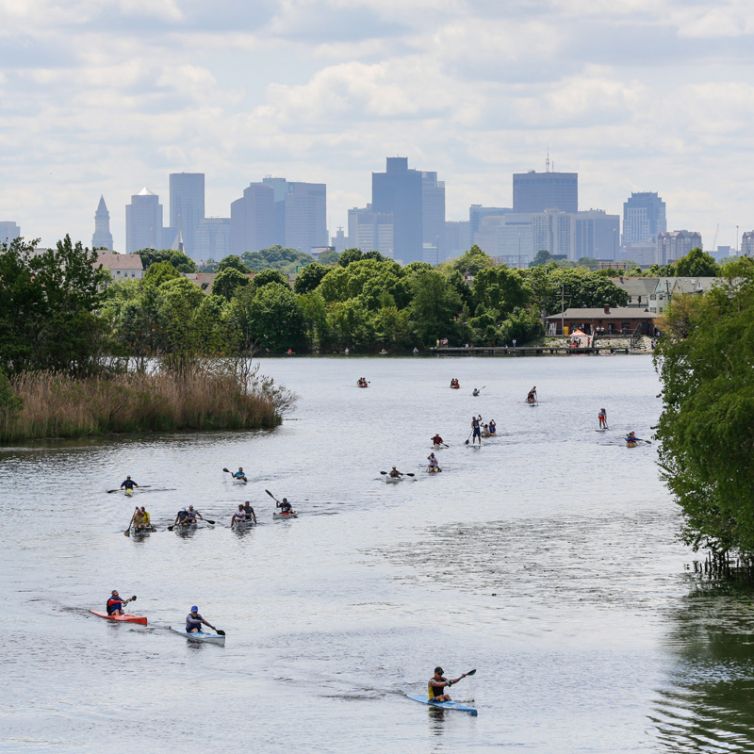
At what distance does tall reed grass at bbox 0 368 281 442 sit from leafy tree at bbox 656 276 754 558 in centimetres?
5379

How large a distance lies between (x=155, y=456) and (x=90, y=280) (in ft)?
88.2

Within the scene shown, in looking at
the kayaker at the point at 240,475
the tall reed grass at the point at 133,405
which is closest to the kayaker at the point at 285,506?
the kayaker at the point at 240,475

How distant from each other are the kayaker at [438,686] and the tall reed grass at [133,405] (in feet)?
210

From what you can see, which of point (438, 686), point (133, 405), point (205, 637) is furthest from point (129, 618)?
point (133, 405)

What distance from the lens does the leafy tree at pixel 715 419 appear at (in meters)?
53.4

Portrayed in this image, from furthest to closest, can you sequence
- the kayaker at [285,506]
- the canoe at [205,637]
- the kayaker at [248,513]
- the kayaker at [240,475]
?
the kayaker at [240,475], the kayaker at [285,506], the kayaker at [248,513], the canoe at [205,637]

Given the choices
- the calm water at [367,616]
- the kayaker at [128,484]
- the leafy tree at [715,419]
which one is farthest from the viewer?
the kayaker at [128,484]

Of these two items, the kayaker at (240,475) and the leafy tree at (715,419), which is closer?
the leafy tree at (715,419)

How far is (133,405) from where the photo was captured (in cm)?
11075

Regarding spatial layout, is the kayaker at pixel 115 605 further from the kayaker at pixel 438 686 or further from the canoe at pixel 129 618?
the kayaker at pixel 438 686

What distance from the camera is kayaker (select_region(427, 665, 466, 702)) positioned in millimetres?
45062

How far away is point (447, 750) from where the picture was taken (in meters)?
41.8

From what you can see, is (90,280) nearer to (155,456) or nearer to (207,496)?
(155,456)

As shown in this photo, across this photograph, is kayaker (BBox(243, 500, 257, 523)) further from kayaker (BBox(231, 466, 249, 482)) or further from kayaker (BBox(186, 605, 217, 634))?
kayaker (BBox(186, 605, 217, 634))
